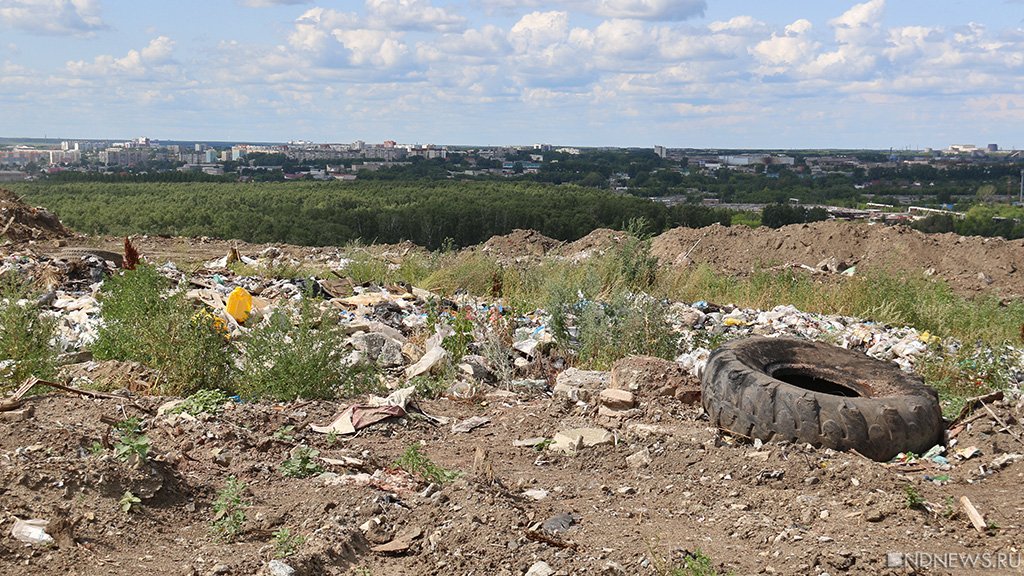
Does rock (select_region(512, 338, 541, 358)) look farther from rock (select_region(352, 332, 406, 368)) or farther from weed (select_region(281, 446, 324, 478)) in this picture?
weed (select_region(281, 446, 324, 478))

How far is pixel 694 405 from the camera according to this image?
502 cm

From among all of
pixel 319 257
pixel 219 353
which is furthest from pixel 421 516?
pixel 319 257

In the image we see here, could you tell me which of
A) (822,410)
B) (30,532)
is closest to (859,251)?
(822,410)

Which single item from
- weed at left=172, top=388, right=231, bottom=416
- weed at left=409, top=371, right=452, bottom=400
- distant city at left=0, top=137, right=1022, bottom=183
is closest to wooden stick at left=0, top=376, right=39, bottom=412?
weed at left=172, top=388, right=231, bottom=416

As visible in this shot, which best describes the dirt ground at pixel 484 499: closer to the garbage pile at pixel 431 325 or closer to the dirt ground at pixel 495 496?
the dirt ground at pixel 495 496

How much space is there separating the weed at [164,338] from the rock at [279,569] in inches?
103

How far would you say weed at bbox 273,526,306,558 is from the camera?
2.80 meters

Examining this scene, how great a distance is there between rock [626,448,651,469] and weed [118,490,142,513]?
208 cm

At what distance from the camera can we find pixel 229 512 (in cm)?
325

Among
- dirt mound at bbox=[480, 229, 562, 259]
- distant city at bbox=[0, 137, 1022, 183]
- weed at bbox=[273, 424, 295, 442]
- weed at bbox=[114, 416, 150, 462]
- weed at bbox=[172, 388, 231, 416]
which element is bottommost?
dirt mound at bbox=[480, 229, 562, 259]

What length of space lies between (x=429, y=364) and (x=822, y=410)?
8.45 feet

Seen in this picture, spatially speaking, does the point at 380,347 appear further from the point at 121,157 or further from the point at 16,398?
the point at 121,157

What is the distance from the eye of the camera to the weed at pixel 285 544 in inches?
110

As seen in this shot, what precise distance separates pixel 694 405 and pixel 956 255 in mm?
11843
